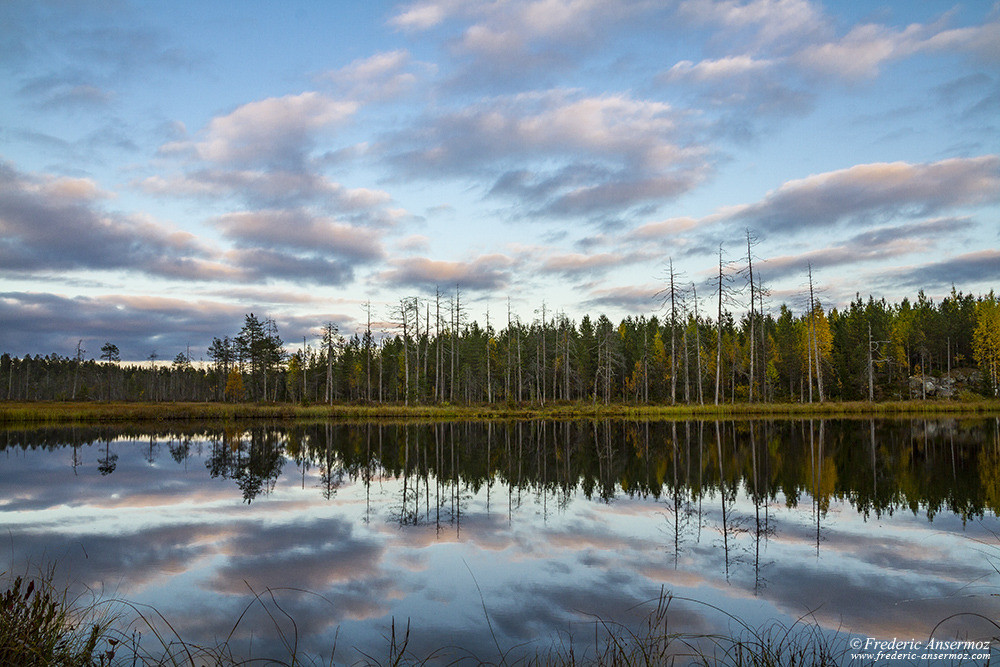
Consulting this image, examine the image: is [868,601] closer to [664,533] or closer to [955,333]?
[664,533]

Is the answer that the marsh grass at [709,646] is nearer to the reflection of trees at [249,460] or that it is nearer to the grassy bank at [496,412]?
the reflection of trees at [249,460]

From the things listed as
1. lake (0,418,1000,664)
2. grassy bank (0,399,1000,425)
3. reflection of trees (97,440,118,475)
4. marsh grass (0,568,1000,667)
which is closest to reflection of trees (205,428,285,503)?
lake (0,418,1000,664)

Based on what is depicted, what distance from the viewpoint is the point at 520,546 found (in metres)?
10.5

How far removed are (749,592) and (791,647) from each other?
70.5 inches

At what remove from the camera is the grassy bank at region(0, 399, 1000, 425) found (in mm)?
50031

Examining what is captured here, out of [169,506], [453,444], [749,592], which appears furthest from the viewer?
[453,444]

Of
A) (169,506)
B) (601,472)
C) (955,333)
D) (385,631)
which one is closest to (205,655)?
(385,631)

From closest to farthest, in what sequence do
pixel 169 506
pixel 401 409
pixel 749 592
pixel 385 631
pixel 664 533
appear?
pixel 385 631 < pixel 749 592 < pixel 664 533 < pixel 169 506 < pixel 401 409

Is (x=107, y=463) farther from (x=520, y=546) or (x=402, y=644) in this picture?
(x=402, y=644)

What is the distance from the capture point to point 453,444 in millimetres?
31250

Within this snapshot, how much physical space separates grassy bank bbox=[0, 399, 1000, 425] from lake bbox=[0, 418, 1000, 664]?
27.3 meters

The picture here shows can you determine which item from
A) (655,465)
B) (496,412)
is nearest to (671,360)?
(496,412)

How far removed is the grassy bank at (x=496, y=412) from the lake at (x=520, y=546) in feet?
89.7

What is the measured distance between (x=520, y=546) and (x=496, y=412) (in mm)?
46510
